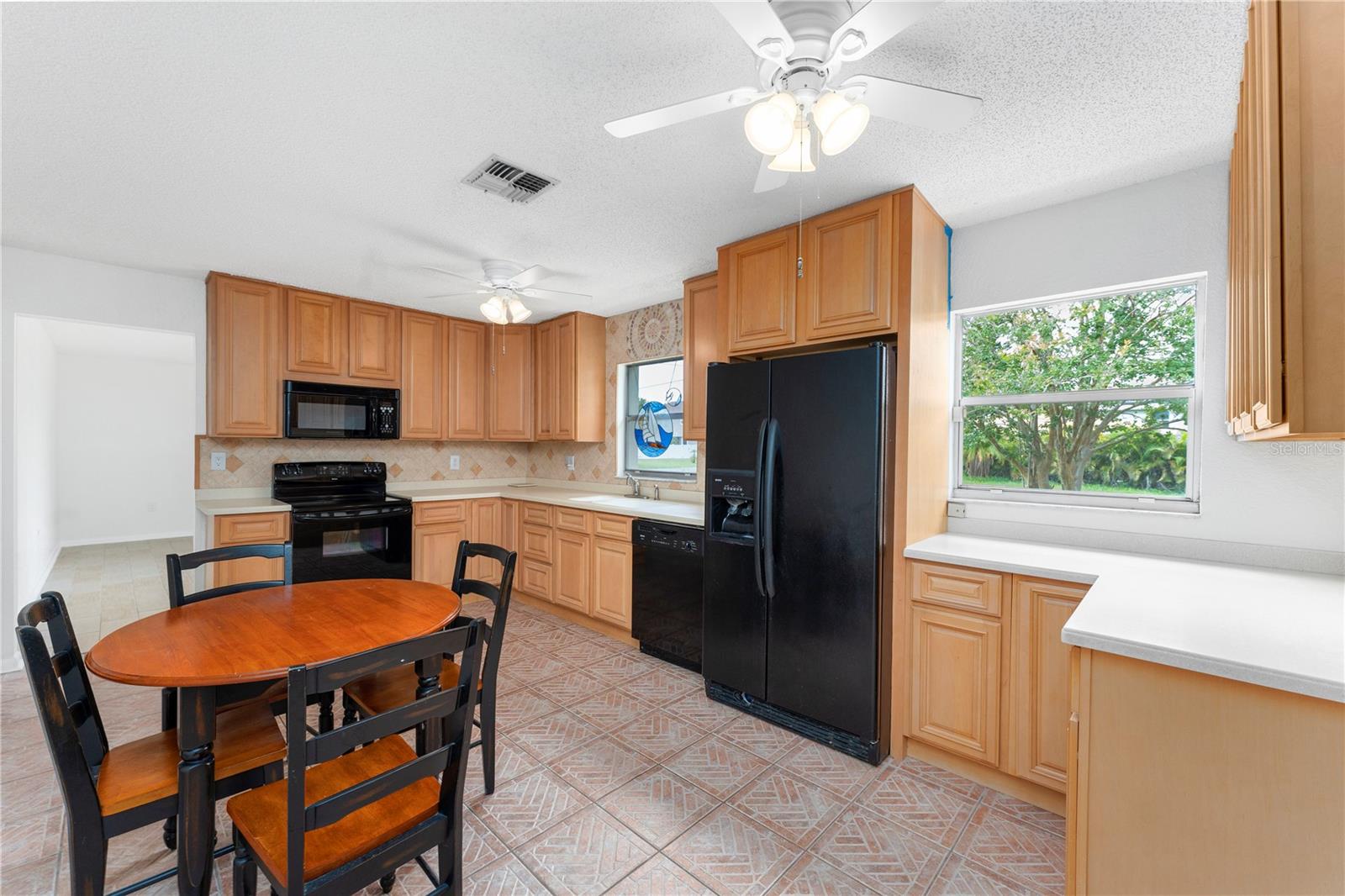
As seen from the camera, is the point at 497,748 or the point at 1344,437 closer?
the point at 1344,437

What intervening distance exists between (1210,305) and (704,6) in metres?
2.29

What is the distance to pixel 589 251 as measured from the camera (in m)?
3.22

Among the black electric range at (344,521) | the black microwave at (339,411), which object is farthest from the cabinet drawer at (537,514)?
the black microwave at (339,411)

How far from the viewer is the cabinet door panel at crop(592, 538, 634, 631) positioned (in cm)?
361

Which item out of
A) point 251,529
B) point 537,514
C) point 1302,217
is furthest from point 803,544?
point 251,529

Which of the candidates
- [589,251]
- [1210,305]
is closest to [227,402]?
[589,251]

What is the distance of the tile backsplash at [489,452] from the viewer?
13.4 feet

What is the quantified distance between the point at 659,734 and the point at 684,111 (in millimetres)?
2472

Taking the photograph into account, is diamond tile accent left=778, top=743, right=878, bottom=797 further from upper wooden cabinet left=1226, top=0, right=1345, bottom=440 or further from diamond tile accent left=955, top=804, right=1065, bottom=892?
upper wooden cabinet left=1226, top=0, right=1345, bottom=440

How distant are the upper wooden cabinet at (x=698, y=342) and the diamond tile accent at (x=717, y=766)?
1736 millimetres

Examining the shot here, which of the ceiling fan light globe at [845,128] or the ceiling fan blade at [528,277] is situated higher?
the ceiling fan blade at [528,277]

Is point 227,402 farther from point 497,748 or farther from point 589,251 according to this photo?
point 497,748

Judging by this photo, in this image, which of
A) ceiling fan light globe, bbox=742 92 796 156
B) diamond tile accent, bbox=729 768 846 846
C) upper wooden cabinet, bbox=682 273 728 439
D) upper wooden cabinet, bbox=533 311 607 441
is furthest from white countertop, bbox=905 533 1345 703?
upper wooden cabinet, bbox=533 311 607 441

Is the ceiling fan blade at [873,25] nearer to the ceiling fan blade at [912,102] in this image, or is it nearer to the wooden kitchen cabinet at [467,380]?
the ceiling fan blade at [912,102]
